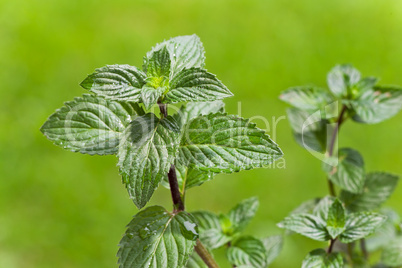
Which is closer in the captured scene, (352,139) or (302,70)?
(352,139)

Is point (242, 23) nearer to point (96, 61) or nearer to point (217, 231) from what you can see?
point (96, 61)

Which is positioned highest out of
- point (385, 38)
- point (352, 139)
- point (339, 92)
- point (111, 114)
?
point (385, 38)

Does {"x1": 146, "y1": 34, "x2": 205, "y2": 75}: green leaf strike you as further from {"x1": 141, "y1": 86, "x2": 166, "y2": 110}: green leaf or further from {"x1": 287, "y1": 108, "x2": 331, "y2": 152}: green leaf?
{"x1": 287, "y1": 108, "x2": 331, "y2": 152}: green leaf

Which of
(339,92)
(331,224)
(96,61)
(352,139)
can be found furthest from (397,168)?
(96,61)

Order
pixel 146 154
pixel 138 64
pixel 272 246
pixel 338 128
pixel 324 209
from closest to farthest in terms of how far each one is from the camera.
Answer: pixel 146 154 < pixel 324 209 < pixel 272 246 < pixel 338 128 < pixel 138 64

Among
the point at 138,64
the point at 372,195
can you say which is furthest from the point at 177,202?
the point at 138,64

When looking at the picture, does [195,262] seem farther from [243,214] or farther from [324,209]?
[324,209]

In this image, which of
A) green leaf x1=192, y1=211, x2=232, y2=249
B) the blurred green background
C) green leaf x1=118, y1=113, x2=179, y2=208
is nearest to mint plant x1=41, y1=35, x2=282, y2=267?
green leaf x1=118, y1=113, x2=179, y2=208
